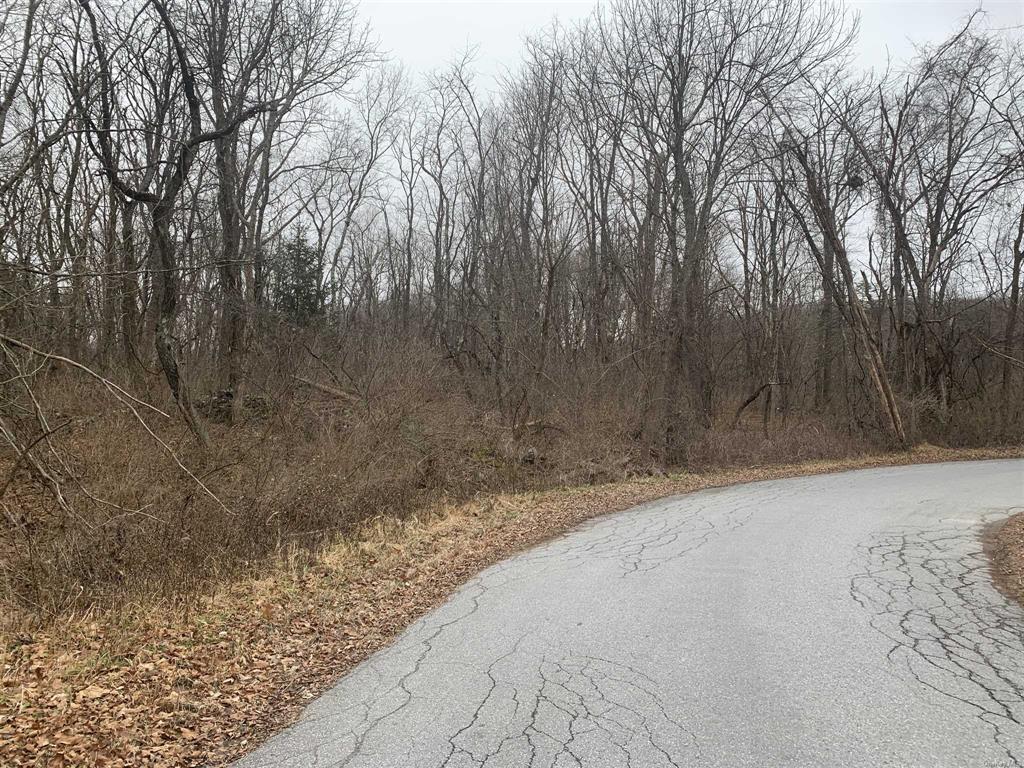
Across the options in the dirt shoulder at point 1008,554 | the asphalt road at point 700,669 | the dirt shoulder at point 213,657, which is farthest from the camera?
the dirt shoulder at point 1008,554

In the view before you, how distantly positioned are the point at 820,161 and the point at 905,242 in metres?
5.09

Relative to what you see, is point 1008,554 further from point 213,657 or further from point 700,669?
point 213,657

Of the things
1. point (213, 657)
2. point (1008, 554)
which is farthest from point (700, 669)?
point (1008, 554)

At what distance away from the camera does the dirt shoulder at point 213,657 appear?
3760mm

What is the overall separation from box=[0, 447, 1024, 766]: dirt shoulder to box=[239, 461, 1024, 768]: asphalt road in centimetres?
36

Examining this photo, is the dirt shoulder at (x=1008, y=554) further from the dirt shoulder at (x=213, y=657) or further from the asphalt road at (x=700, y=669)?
the asphalt road at (x=700, y=669)

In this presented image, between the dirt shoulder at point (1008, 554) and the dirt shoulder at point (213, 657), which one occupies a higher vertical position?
the dirt shoulder at point (213, 657)

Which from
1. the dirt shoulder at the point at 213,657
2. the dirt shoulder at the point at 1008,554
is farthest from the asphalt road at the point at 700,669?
the dirt shoulder at the point at 213,657

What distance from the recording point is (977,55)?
23.1 metres

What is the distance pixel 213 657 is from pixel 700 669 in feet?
11.7

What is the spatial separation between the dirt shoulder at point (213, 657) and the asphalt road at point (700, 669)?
1.19 ft

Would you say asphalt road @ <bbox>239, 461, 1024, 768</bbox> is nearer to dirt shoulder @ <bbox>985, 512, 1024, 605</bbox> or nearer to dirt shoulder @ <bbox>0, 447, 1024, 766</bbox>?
dirt shoulder @ <bbox>985, 512, 1024, 605</bbox>

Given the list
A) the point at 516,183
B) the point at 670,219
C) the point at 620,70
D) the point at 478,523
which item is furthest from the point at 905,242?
the point at 478,523

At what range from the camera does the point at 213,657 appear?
195 inches
